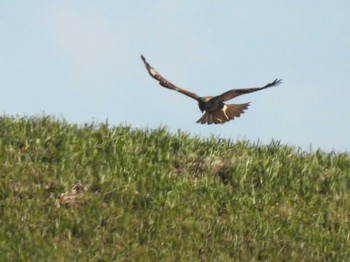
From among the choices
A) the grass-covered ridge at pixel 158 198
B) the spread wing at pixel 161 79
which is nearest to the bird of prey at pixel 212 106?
the spread wing at pixel 161 79

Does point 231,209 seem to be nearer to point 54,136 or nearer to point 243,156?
point 243,156

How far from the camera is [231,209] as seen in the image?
46.3ft

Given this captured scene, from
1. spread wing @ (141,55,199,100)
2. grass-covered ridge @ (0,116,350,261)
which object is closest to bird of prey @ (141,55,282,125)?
spread wing @ (141,55,199,100)

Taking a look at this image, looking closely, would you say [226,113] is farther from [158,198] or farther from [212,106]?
[158,198]

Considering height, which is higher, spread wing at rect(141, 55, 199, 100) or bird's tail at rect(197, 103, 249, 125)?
spread wing at rect(141, 55, 199, 100)

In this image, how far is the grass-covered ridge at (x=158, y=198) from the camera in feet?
42.2

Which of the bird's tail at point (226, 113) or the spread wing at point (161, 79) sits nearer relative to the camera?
the spread wing at point (161, 79)

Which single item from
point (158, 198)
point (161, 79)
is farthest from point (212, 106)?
point (158, 198)

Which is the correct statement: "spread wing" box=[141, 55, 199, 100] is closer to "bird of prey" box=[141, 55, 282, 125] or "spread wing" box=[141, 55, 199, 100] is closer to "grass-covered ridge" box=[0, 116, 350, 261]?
"bird of prey" box=[141, 55, 282, 125]

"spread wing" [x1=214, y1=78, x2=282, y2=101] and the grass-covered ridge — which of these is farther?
"spread wing" [x1=214, y1=78, x2=282, y2=101]

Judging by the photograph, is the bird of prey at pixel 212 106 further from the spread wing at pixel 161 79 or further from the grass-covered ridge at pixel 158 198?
the grass-covered ridge at pixel 158 198

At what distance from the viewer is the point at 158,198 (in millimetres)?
13844

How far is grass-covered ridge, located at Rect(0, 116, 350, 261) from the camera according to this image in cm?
1288

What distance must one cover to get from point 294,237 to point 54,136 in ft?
10.5
